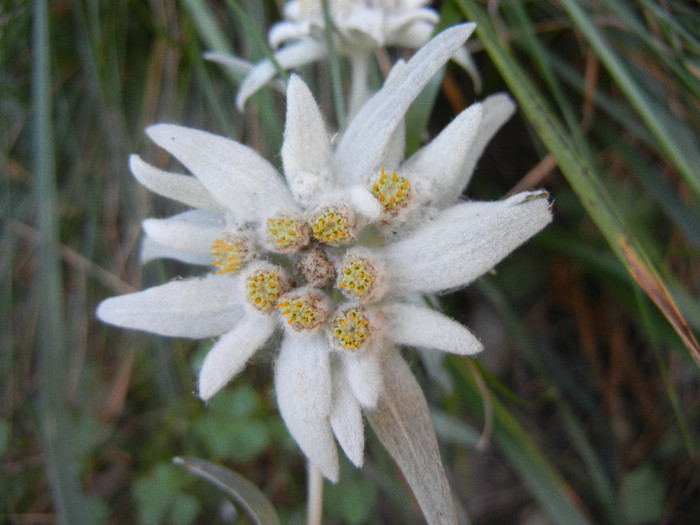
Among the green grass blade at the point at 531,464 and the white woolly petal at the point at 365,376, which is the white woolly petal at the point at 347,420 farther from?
the green grass blade at the point at 531,464

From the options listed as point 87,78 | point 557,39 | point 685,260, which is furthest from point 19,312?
point 685,260

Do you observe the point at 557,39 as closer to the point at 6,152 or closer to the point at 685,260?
the point at 685,260

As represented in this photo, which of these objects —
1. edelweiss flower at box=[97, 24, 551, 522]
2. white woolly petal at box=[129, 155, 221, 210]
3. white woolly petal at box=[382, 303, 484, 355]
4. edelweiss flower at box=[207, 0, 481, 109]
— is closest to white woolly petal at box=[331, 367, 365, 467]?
→ edelweiss flower at box=[97, 24, 551, 522]

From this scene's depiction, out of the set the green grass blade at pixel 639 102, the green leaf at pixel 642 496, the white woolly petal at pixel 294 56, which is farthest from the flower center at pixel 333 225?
the green leaf at pixel 642 496

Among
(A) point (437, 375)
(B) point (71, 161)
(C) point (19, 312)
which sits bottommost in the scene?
(A) point (437, 375)

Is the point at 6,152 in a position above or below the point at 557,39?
above

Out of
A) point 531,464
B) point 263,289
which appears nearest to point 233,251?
point 263,289
